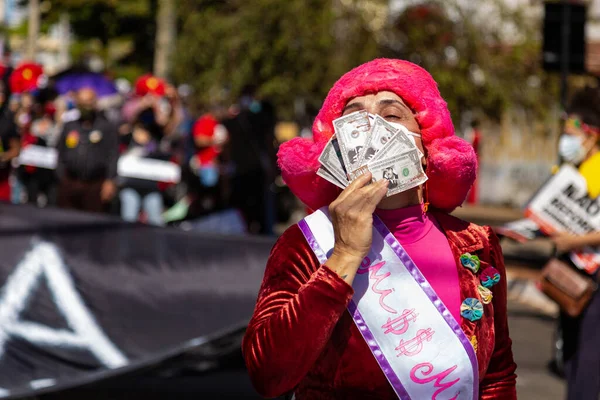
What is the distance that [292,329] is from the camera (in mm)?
2225

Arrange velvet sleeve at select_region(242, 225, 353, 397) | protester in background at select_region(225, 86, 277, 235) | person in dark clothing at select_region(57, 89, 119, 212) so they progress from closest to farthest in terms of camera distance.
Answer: velvet sleeve at select_region(242, 225, 353, 397), person in dark clothing at select_region(57, 89, 119, 212), protester in background at select_region(225, 86, 277, 235)

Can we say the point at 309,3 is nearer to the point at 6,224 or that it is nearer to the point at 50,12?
the point at 6,224

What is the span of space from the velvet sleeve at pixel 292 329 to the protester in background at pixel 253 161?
944cm

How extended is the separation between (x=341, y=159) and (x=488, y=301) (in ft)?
1.71

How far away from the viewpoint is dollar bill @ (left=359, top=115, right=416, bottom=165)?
7.43ft

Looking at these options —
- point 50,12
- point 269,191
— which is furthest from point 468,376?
point 50,12

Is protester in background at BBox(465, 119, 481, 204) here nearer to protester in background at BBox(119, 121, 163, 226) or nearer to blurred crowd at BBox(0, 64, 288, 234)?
blurred crowd at BBox(0, 64, 288, 234)

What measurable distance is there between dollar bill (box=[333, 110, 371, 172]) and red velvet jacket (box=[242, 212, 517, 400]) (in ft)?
0.78

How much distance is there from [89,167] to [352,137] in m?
7.89

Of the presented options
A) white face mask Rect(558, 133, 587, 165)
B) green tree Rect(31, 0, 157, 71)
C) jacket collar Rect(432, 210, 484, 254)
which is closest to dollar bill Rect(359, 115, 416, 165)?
jacket collar Rect(432, 210, 484, 254)

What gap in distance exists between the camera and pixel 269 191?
1205 cm

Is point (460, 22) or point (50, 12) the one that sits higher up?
point (460, 22)

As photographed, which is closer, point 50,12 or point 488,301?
point 488,301

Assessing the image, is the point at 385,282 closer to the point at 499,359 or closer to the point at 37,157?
the point at 499,359
